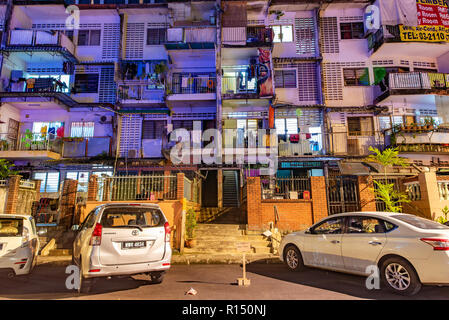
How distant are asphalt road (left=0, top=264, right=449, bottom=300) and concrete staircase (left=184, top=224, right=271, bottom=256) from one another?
8.85 ft

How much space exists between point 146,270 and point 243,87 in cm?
1495

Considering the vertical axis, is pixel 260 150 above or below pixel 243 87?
below

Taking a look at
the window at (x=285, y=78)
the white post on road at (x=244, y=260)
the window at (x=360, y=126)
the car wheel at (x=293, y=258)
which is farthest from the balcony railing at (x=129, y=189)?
the window at (x=360, y=126)

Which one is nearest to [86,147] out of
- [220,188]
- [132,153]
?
[132,153]

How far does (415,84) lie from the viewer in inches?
687

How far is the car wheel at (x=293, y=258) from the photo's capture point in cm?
728

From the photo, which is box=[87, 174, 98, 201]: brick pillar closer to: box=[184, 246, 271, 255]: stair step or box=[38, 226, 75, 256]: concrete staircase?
box=[38, 226, 75, 256]: concrete staircase

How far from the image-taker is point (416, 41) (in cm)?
1753

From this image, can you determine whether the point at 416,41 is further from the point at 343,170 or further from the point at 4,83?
the point at 4,83

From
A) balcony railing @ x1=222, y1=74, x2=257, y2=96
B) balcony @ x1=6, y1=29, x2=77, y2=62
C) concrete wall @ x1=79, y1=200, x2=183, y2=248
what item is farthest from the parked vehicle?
balcony @ x1=6, y1=29, x2=77, y2=62

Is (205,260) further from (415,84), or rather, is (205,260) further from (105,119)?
(415,84)

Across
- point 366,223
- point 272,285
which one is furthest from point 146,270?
point 366,223

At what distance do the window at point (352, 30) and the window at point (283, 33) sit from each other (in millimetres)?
3774

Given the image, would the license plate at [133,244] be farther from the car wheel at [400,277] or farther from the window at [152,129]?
the window at [152,129]
